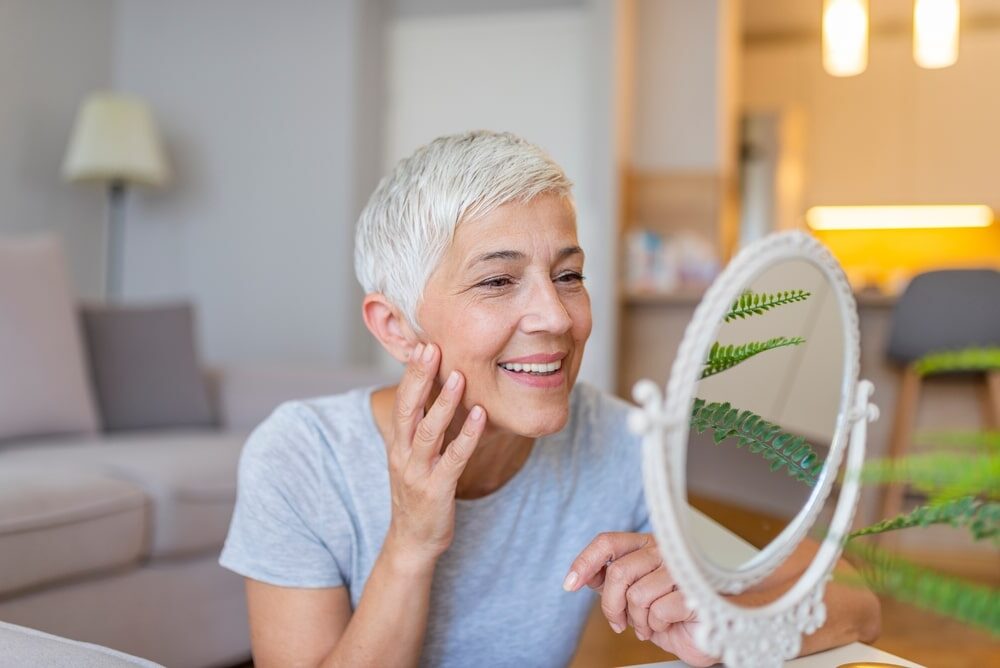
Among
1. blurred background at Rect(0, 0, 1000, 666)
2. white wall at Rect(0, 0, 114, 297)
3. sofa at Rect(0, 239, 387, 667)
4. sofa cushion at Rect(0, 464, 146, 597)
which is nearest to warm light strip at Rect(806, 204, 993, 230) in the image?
blurred background at Rect(0, 0, 1000, 666)

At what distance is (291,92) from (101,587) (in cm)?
360

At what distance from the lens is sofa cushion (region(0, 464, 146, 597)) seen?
1.71 m

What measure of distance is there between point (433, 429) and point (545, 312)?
0.15 metres

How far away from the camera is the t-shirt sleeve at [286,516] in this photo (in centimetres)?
102

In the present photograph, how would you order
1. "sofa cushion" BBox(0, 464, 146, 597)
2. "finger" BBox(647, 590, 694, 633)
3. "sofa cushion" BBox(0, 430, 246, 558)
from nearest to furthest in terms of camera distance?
1. "finger" BBox(647, 590, 694, 633)
2. "sofa cushion" BBox(0, 464, 146, 597)
3. "sofa cushion" BBox(0, 430, 246, 558)

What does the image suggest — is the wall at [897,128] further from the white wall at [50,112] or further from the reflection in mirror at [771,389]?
the reflection in mirror at [771,389]

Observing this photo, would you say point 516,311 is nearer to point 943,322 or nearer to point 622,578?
point 622,578

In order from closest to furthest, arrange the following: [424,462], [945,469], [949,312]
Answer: [945,469] → [424,462] → [949,312]

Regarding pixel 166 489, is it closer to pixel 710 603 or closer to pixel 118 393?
pixel 118 393

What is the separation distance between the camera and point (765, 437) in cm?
66

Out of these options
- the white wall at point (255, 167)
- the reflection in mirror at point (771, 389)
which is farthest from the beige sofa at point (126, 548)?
the white wall at point (255, 167)

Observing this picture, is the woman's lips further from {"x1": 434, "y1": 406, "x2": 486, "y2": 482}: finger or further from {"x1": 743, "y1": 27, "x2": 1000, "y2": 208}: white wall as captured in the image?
{"x1": 743, "y1": 27, "x2": 1000, "y2": 208}: white wall

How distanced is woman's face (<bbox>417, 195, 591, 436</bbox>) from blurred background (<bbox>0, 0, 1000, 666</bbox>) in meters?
1.89

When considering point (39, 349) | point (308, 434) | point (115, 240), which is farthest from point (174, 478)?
point (115, 240)
